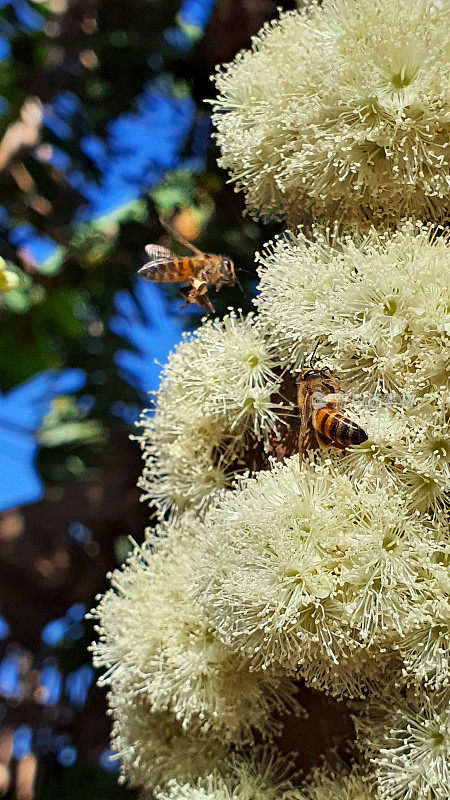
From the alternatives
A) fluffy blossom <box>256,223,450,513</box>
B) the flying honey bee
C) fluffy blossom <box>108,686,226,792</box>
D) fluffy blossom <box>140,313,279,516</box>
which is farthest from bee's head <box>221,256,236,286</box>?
fluffy blossom <box>108,686,226,792</box>

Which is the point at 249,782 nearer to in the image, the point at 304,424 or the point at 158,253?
the point at 304,424

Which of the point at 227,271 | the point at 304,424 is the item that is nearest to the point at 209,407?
the point at 304,424

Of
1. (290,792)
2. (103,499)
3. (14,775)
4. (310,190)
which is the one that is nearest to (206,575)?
(290,792)

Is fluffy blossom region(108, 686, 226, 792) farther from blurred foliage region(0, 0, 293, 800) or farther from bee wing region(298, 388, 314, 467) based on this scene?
blurred foliage region(0, 0, 293, 800)

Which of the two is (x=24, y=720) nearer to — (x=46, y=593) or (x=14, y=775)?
(x=14, y=775)

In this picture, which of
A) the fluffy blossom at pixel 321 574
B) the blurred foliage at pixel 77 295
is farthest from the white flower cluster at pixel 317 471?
the blurred foliage at pixel 77 295

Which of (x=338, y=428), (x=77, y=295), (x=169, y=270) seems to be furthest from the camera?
(x=77, y=295)

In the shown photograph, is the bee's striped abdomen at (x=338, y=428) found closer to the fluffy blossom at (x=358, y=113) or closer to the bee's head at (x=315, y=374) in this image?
the bee's head at (x=315, y=374)
